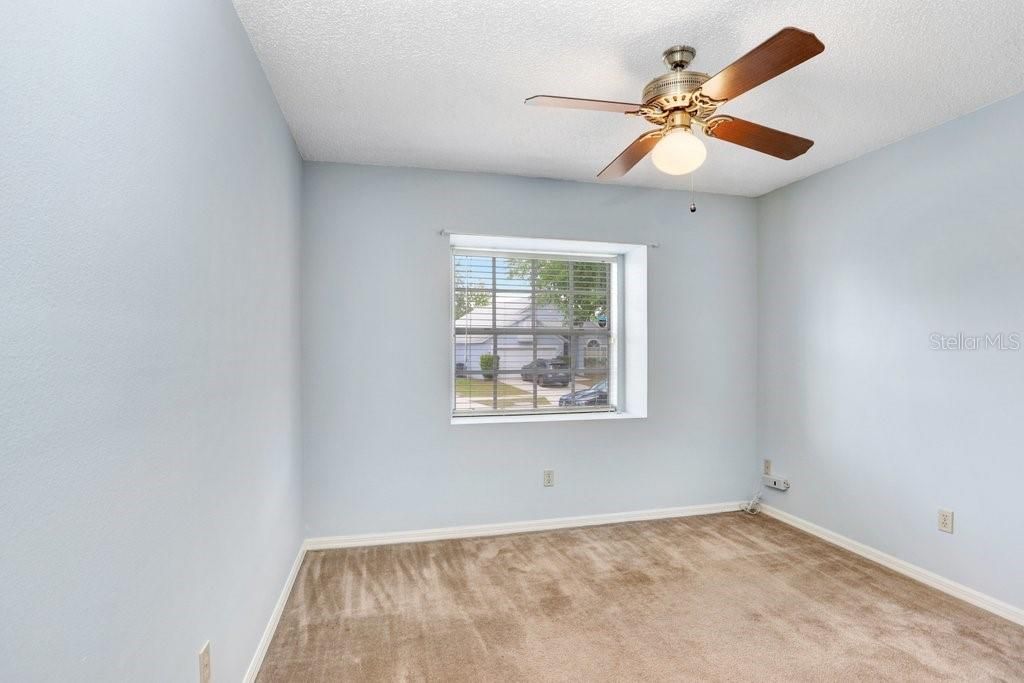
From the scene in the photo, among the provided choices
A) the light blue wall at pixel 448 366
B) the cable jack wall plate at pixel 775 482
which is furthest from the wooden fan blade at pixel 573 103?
the cable jack wall plate at pixel 775 482

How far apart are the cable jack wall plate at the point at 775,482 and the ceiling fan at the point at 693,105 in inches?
101

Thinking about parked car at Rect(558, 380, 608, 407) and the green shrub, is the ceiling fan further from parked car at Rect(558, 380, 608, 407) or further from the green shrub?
parked car at Rect(558, 380, 608, 407)

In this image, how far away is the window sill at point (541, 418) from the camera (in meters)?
3.60

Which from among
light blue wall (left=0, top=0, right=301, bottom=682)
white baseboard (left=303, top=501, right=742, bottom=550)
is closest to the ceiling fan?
light blue wall (left=0, top=0, right=301, bottom=682)

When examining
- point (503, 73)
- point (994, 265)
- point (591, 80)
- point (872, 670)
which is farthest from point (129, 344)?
point (994, 265)

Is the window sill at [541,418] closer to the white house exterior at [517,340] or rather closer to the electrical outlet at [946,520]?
the white house exterior at [517,340]

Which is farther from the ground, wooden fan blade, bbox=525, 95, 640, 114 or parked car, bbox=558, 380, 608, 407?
wooden fan blade, bbox=525, 95, 640, 114

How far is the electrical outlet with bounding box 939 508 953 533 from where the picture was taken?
2711 mm

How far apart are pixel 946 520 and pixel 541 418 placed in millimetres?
2365

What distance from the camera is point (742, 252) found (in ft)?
13.4

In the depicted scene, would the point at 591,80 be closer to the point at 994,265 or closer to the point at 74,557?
the point at 994,265

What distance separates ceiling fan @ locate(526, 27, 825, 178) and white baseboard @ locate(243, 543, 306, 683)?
7.71ft

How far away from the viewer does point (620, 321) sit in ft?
13.5

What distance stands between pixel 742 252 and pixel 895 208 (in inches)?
45.1
